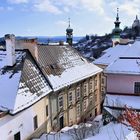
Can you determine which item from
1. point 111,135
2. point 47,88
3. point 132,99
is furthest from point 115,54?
A: point 111,135

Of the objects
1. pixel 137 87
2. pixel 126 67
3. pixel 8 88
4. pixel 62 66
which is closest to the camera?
pixel 8 88

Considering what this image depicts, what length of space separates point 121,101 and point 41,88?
267 inches

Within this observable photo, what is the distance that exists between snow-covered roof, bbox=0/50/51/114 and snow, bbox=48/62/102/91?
1476 millimetres

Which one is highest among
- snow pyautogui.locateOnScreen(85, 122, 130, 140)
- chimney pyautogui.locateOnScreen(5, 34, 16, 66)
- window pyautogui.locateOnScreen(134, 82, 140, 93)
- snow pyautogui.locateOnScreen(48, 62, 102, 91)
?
chimney pyautogui.locateOnScreen(5, 34, 16, 66)

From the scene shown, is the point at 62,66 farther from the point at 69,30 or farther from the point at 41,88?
the point at 69,30

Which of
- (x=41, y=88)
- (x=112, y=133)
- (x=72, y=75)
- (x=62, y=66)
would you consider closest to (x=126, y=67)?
(x=72, y=75)

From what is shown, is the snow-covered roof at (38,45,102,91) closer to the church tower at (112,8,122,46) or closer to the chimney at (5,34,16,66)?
the chimney at (5,34,16,66)

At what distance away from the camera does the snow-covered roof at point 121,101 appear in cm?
2262

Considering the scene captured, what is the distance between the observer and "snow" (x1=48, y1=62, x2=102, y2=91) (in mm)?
24578

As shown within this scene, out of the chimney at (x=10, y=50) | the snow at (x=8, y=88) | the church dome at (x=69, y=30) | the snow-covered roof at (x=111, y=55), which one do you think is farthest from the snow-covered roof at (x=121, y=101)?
the church dome at (x=69, y=30)

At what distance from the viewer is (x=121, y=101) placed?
77.6 feet

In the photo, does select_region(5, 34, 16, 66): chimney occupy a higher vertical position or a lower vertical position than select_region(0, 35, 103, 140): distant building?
higher

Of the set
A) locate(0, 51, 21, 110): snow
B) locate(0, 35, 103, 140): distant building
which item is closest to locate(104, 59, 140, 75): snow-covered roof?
locate(0, 35, 103, 140): distant building

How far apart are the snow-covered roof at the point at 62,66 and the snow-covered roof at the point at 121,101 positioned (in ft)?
13.4
